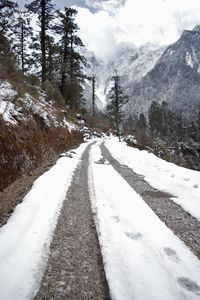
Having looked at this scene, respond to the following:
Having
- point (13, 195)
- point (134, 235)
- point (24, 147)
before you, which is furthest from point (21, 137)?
→ point (134, 235)

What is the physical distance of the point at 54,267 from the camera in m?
4.14

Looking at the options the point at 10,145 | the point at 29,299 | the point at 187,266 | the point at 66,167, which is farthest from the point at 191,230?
the point at 66,167

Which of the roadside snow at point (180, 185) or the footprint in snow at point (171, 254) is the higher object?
the roadside snow at point (180, 185)

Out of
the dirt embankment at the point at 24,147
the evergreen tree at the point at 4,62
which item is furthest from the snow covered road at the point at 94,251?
the evergreen tree at the point at 4,62

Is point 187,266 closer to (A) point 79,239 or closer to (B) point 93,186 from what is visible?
(A) point 79,239

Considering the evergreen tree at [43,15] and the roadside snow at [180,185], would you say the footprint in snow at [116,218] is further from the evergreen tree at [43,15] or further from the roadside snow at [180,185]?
the evergreen tree at [43,15]

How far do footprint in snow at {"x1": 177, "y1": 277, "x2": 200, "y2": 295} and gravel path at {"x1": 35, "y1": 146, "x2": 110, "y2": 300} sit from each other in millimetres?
967

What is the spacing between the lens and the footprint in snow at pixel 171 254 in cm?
427

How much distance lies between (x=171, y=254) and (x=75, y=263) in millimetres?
1494

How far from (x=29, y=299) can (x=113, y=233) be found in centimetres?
222

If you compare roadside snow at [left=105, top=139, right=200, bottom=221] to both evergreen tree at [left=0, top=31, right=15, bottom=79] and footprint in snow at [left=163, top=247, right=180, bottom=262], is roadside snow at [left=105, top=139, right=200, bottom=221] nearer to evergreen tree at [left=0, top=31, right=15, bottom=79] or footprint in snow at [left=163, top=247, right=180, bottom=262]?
footprint in snow at [left=163, top=247, right=180, bottom=262]

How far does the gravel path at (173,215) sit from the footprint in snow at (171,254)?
1.15ft

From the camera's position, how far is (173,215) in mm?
6355

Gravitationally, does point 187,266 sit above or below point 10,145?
below
